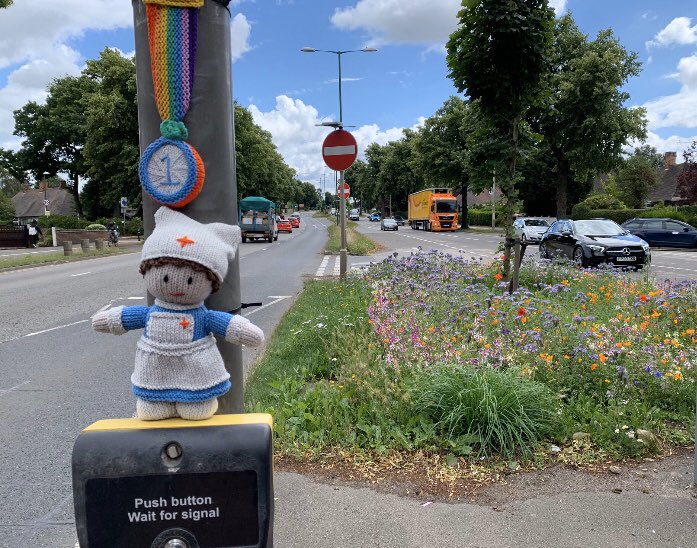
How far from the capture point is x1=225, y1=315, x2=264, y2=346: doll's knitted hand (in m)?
1.76

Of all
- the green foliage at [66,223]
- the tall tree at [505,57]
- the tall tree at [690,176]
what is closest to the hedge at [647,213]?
the tall tree at [690,176]

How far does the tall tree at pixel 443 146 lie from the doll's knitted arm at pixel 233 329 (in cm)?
4787

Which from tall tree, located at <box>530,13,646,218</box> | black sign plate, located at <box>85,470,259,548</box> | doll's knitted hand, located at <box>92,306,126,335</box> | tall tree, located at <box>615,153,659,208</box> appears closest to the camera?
black sign plate, located at <box>85,470,259,548</box>

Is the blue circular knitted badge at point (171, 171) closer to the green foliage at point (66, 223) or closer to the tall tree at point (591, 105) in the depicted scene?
the tall tree at point (591, 105)

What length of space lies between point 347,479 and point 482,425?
0.91 m

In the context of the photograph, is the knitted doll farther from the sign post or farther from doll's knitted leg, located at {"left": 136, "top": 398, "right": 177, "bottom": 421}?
the sign post

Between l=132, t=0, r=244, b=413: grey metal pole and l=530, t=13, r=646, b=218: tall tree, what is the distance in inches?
1382

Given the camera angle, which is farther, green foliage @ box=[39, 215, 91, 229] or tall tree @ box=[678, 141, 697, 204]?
green foliage @ box=[39, 215, 91, 229]

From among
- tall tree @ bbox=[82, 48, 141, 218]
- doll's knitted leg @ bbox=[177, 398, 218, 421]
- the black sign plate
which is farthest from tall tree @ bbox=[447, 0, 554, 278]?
tall tree @ bbox=[82, 48, 141, 218]

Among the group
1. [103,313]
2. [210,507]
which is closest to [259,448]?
[210,507]

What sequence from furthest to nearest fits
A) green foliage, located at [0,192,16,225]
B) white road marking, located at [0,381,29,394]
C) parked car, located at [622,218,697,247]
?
1. green foliage, located at [0,192,16,225]
2. parked car, located at [622,218,697,247]
3. white road marking, located at [0,381,29,394]

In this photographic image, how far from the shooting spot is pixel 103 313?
1886 mm

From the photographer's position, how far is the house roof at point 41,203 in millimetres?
83625

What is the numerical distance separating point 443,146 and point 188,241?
50428 mm
